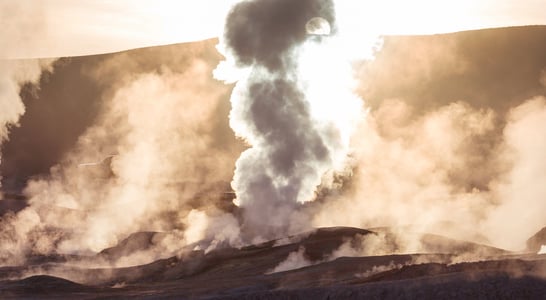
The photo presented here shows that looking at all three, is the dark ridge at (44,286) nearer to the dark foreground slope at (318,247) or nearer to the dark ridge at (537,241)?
the dark foreground slope at (318,247)

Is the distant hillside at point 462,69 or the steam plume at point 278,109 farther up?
the distant hillside at point 462,69

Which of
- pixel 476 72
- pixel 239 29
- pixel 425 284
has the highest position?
pixel 476 72

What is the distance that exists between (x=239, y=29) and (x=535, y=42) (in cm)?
6550

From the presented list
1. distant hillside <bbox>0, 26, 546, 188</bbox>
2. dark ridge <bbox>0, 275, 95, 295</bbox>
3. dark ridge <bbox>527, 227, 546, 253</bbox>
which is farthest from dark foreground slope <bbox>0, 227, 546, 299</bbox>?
distant hillside <bbox>0, 26, 546, 188</bbox>

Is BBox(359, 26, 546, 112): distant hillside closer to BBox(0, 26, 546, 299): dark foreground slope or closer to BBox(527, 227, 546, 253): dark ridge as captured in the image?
BBox(0, 26, 546, 299): dark foreground slope

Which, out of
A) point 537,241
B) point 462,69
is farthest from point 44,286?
point 462,69

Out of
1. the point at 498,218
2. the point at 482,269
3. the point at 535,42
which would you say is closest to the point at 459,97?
the point at 535,42

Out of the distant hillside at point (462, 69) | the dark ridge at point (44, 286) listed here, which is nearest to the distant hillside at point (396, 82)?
the distant hillside at point (462, 69)

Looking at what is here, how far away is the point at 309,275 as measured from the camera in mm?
33375

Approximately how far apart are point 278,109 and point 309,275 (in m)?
17.6

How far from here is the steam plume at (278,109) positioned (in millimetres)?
48406

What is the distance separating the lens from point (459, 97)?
341ft

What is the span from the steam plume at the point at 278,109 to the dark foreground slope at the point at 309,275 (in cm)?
448

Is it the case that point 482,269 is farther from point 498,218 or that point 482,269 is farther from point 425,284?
point 498,218
